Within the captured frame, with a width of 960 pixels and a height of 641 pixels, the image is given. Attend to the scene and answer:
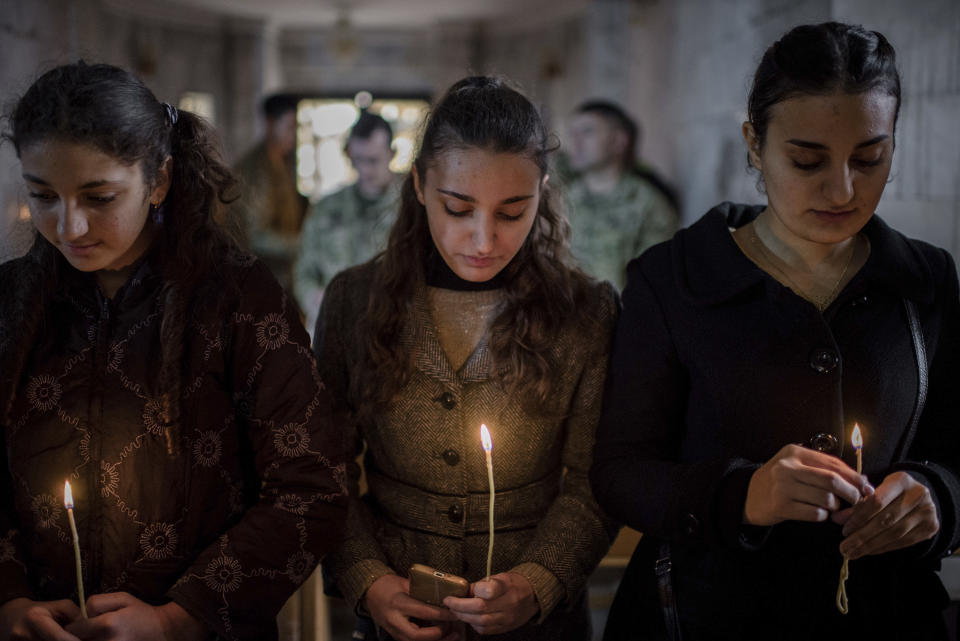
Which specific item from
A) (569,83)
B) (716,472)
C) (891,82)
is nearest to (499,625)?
(716,472)

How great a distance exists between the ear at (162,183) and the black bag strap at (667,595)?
119cm

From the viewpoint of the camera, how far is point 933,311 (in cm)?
165

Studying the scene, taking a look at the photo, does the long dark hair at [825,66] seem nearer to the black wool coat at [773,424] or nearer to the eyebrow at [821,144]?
the eyebrow at [821,144]

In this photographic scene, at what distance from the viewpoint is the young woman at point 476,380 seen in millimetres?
1797

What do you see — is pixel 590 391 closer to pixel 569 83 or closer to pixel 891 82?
pixel 891 82

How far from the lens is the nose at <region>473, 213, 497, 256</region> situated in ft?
5.79

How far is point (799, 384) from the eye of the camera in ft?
5.24

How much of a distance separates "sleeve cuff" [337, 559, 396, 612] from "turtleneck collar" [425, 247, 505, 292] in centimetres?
61

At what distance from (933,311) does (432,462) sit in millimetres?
1026

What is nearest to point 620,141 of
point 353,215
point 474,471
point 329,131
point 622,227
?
point 622,227

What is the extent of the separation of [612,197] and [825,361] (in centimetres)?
464

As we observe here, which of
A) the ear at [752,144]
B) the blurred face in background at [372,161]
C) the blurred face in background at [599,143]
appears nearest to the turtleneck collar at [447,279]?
the ear at [752,144]

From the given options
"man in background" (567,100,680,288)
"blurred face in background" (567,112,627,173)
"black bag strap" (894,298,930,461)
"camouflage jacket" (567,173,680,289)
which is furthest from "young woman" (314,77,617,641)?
"blurred face in background" (567,112,627,173)

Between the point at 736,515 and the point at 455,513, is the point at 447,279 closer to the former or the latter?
the point at 455,513
